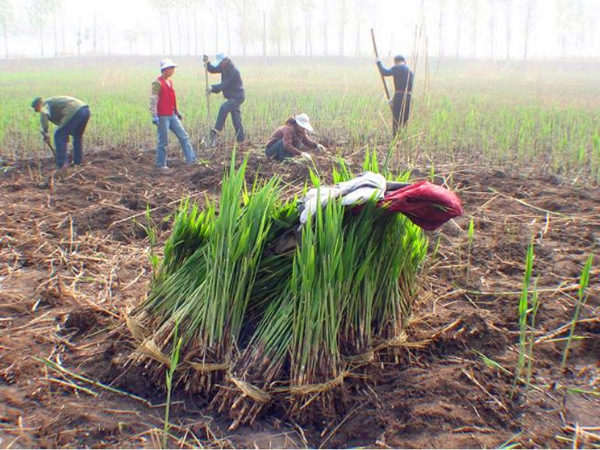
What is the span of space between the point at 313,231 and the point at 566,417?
4.23 ft

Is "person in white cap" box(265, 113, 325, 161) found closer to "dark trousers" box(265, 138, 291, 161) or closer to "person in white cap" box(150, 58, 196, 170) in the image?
"dark trousers" box(265, 138, 291, 161)

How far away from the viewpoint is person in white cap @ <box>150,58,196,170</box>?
692cm

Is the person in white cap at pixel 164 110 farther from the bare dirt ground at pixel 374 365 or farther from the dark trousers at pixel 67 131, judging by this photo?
the bare dirt ground at pixel 374 365

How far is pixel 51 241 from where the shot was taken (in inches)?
173

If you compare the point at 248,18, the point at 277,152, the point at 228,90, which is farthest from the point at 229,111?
the point at 248,18

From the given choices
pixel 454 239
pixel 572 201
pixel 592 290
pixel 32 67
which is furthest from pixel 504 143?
pixel 32 67

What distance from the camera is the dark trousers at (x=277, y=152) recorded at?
6.98 m

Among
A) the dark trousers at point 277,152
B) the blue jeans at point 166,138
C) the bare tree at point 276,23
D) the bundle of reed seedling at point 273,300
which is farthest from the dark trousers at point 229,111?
the bare tree at point 276,23

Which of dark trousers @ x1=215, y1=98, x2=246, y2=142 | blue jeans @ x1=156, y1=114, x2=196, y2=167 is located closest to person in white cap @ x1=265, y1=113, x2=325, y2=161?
blue jeans @ x1=156, y1=114, x2=196, y2=167

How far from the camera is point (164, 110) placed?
707 cm

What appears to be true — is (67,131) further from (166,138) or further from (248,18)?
(248,18)

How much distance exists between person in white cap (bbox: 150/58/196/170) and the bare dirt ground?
2.26 m

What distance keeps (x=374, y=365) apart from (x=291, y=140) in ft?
15.0

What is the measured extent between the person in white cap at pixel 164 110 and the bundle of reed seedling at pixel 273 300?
4.63m
